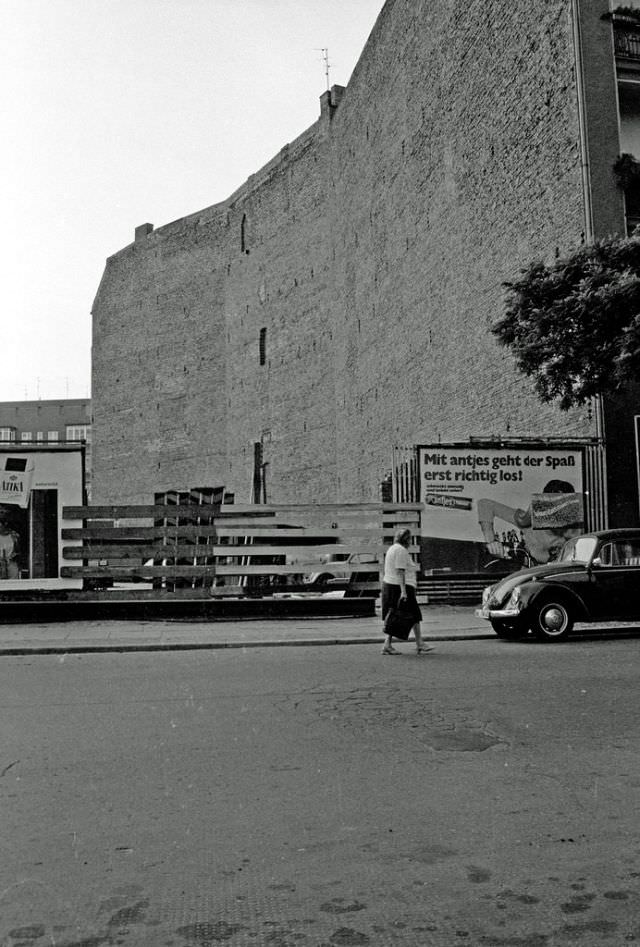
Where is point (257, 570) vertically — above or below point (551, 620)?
above

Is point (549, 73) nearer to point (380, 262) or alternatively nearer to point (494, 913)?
point (380, 262)

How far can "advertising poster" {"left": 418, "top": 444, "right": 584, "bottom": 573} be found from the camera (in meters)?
18.2

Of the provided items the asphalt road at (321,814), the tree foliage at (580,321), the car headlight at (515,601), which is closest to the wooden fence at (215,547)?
the car headlight at (515,601)

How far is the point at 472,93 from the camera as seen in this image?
85.2 ft

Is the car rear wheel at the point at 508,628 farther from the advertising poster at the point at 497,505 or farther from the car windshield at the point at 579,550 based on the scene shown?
Result: the advertising poster at the point at 497,505

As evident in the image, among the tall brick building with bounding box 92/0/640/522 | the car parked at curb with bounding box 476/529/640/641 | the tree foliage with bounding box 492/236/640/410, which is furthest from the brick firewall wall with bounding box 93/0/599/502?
the car parked at curb with bounding box 476/529/640/641

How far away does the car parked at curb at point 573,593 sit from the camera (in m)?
13.1

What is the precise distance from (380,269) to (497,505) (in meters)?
17.8

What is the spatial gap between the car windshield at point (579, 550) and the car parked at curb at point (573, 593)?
0.02m

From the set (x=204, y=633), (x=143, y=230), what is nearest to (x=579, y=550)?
(x=204, y=633)

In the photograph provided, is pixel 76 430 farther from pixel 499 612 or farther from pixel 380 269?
pixel 499 612

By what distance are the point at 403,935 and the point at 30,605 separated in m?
13.0

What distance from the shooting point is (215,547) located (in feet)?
52.9

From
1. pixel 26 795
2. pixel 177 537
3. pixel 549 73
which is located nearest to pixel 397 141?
pixel 549 73
